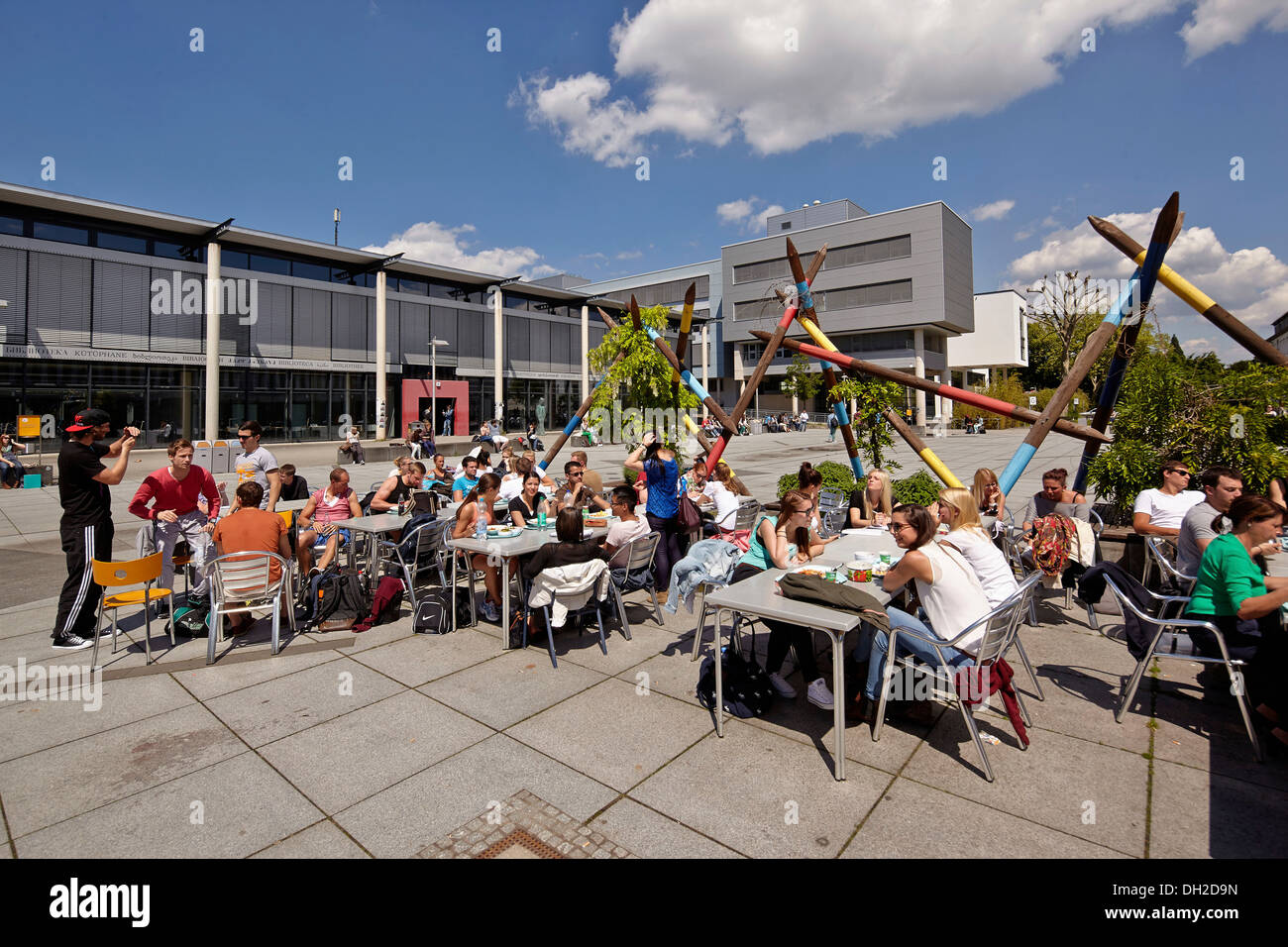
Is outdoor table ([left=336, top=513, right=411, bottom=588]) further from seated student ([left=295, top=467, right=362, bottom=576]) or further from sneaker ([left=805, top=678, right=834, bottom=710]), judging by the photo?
sneaker ([left=805, top=678, right=834, bottom=710])

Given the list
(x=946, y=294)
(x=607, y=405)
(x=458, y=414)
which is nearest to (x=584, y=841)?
(x=607, y=405)

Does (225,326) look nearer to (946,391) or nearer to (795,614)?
(946,391)

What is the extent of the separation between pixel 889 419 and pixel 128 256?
107ft

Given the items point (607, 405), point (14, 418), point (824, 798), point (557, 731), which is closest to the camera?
point (824, 798)

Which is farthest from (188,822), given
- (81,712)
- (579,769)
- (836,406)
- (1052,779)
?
(836,406)

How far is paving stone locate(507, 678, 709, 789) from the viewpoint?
3.78 metres

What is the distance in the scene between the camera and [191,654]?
18.5 ft

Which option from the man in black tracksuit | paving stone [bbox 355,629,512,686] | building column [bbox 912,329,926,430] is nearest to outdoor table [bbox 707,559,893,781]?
paving stone [bbox 355,629,512,686]

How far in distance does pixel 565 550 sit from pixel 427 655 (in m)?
1.55

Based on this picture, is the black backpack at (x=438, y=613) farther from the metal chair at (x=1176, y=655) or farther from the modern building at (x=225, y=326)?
the modern building at (x=225, y=326)

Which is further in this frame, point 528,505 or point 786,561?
point 528,505

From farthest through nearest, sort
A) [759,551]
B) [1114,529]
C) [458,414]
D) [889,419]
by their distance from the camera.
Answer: [458,414] → [889,419] → [1114,529] → [759,551]

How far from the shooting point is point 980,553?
423cm
